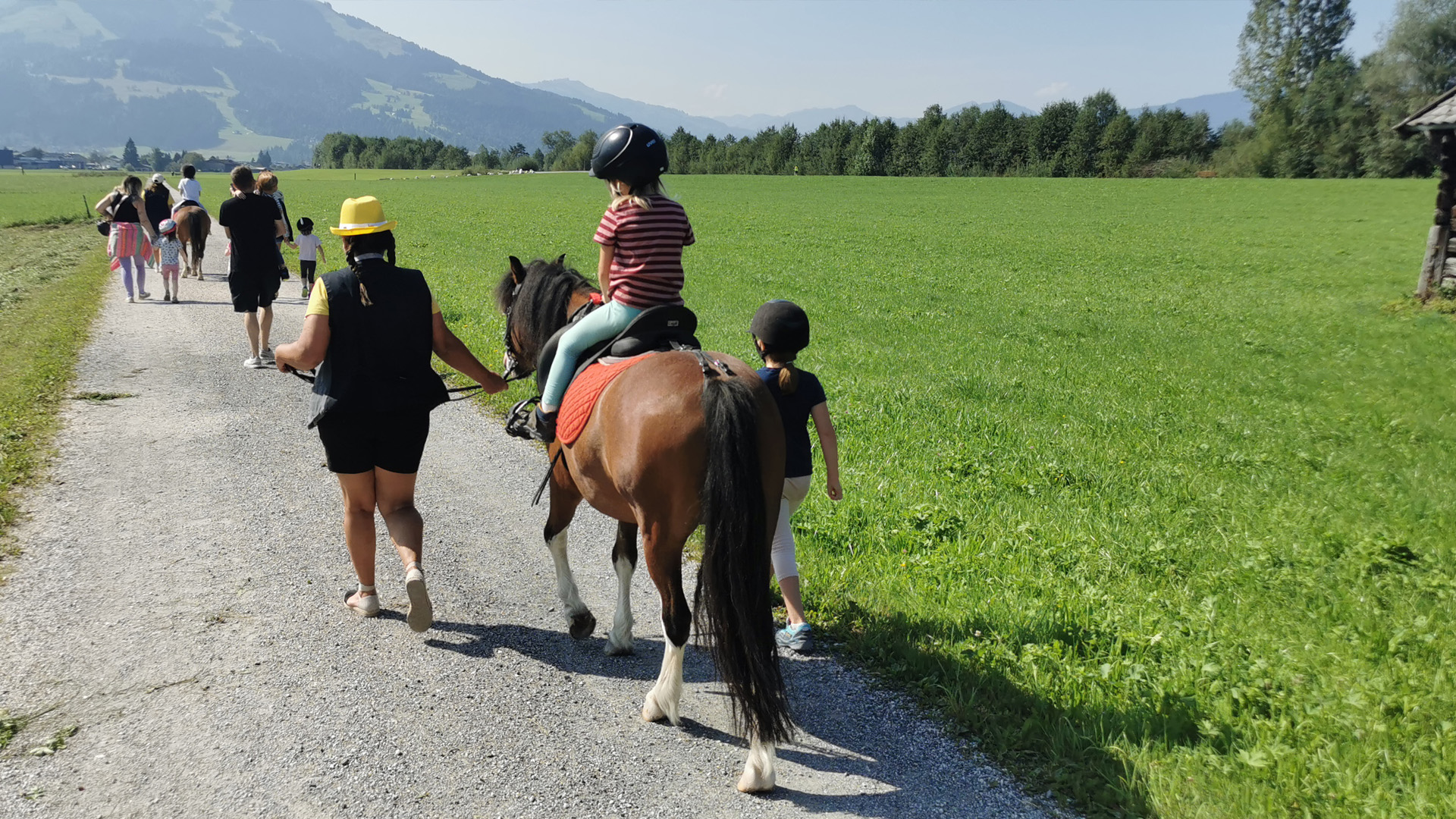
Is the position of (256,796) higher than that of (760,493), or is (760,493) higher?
(760,493)

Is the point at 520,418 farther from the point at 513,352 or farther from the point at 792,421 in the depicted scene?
the point at 792,421

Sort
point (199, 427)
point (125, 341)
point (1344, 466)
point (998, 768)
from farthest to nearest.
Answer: point (125, 341) < point (199, 427) < point (1344, 466) < point (998, 768)

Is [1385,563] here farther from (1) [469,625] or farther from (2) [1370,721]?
(1) [469,625]

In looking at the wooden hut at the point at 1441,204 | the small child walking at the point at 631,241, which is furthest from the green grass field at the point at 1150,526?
the small child walking at the point at 631,241

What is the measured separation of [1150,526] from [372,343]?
5647mm

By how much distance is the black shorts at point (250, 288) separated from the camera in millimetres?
11773

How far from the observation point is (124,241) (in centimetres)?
1689

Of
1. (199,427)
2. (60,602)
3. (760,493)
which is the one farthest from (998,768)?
(199,427)

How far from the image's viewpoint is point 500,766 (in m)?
4.04

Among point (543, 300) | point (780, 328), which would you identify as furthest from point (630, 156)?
point (543, 300)

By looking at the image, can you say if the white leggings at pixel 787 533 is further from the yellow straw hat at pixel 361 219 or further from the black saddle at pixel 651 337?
the yellow straw hat at pixel 361 219

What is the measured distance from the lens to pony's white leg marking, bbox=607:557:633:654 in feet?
16.7

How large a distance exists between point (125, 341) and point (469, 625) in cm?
1097

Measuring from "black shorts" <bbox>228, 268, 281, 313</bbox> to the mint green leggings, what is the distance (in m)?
8.48
